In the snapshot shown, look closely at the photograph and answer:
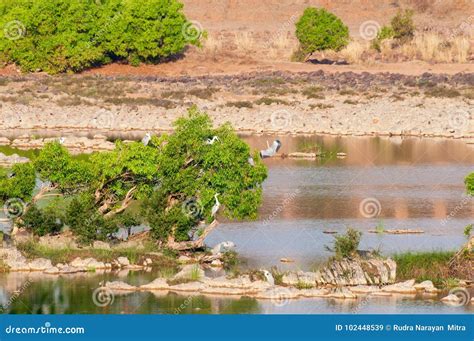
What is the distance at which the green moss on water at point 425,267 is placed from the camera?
79.2ft

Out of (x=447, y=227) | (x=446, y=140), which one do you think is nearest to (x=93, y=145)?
(x=446, y=140)

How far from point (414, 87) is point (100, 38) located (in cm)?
1466

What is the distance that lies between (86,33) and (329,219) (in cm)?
3433

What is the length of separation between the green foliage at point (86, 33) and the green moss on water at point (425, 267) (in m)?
38.8

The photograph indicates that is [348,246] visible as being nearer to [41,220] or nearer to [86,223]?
[86,223]

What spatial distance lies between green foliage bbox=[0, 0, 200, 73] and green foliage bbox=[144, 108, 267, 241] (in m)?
36.7

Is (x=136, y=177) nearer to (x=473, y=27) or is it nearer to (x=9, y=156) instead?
(x=9, y=156)

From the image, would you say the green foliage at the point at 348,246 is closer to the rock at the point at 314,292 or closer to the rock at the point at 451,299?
the rock at the point at 314,292

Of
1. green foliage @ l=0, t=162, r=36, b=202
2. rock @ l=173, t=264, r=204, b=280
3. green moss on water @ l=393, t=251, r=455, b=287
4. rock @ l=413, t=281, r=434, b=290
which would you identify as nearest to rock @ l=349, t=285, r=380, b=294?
rock @ l=413, t=281, r=434, b=290

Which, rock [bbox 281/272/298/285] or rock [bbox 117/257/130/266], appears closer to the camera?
rock [bbox 281/272/298/285]

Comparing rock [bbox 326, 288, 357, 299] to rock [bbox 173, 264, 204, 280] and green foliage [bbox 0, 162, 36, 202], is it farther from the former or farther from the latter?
green foliage [bbox 0, 162, 36, 202]

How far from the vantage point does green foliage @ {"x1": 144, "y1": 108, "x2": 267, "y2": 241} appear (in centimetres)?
2545

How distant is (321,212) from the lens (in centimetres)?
3225

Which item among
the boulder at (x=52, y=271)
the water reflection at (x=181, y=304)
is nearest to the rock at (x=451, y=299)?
the water reflection at (x=181, y=304)
